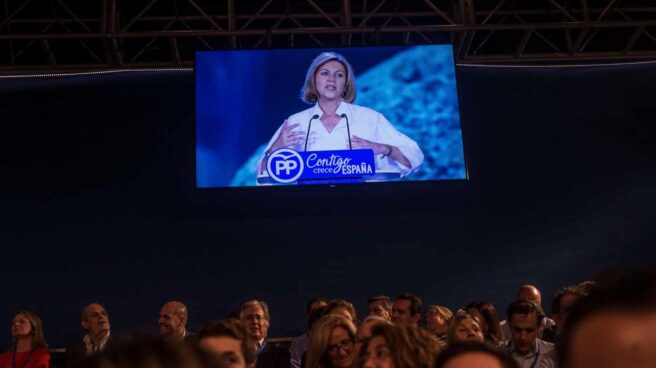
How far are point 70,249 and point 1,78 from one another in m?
2.24

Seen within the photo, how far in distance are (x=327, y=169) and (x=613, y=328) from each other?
694 cm

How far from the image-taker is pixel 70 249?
8203 millimetres

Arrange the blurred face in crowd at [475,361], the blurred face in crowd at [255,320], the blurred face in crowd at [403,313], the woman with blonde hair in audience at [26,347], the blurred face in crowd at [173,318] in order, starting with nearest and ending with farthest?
the blurred face in crowd at [475,361]
the blurred face in crowd at [255,320]
the woman with blonde hair in audience at [26,347]
the blurred face in crowd at [403,313]
the blurred face in crowd at [173,318]

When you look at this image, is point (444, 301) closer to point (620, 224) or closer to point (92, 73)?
point (620, 224)

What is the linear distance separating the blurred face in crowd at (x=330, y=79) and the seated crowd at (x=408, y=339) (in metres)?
2.47

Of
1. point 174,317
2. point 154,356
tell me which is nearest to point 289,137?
point 174,317

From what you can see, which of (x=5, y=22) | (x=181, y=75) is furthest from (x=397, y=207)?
(x=5, y=22)

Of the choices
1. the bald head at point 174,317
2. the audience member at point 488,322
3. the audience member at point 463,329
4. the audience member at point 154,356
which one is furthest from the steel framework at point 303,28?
the audience member at point 154,356

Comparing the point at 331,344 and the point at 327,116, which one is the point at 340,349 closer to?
the point at 331,344

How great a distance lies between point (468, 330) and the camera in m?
4.25

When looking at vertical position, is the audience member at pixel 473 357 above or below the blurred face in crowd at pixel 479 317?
below

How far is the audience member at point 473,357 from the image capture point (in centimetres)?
222

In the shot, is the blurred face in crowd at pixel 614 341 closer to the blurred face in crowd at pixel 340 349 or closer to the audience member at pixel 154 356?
the audience member at pixel 154 356

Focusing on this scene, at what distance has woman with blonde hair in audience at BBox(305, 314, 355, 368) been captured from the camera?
3.78m
